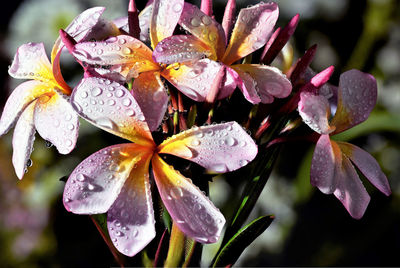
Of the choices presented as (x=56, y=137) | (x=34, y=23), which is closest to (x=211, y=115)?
(x=56, y=137)

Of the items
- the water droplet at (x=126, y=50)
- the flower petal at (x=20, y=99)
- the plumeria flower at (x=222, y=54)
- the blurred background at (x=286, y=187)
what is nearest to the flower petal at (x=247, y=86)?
the plumeria flower at (x=222, y=54)

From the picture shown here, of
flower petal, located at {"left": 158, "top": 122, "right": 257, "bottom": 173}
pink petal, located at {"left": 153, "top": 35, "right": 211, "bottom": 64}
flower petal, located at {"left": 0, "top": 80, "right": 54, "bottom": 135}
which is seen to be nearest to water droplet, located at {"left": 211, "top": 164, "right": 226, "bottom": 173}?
flower petal, located at {"left": 158, "top": 122, "right": 257, "bottom": 173}

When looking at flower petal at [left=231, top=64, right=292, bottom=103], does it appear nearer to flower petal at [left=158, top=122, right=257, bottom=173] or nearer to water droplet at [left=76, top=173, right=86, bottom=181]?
flower petal at [left=158, top=122, right=257, bottom=173]

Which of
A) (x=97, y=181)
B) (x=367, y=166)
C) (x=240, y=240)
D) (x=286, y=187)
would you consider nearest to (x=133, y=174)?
(x=97, y=181)

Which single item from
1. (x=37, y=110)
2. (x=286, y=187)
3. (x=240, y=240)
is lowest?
(x=286, y=187)

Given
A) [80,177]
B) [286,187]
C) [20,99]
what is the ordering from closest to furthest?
[80,177], [20,99], [286,187]

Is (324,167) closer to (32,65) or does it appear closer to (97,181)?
(97,181)

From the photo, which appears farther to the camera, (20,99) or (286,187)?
(286,187)
